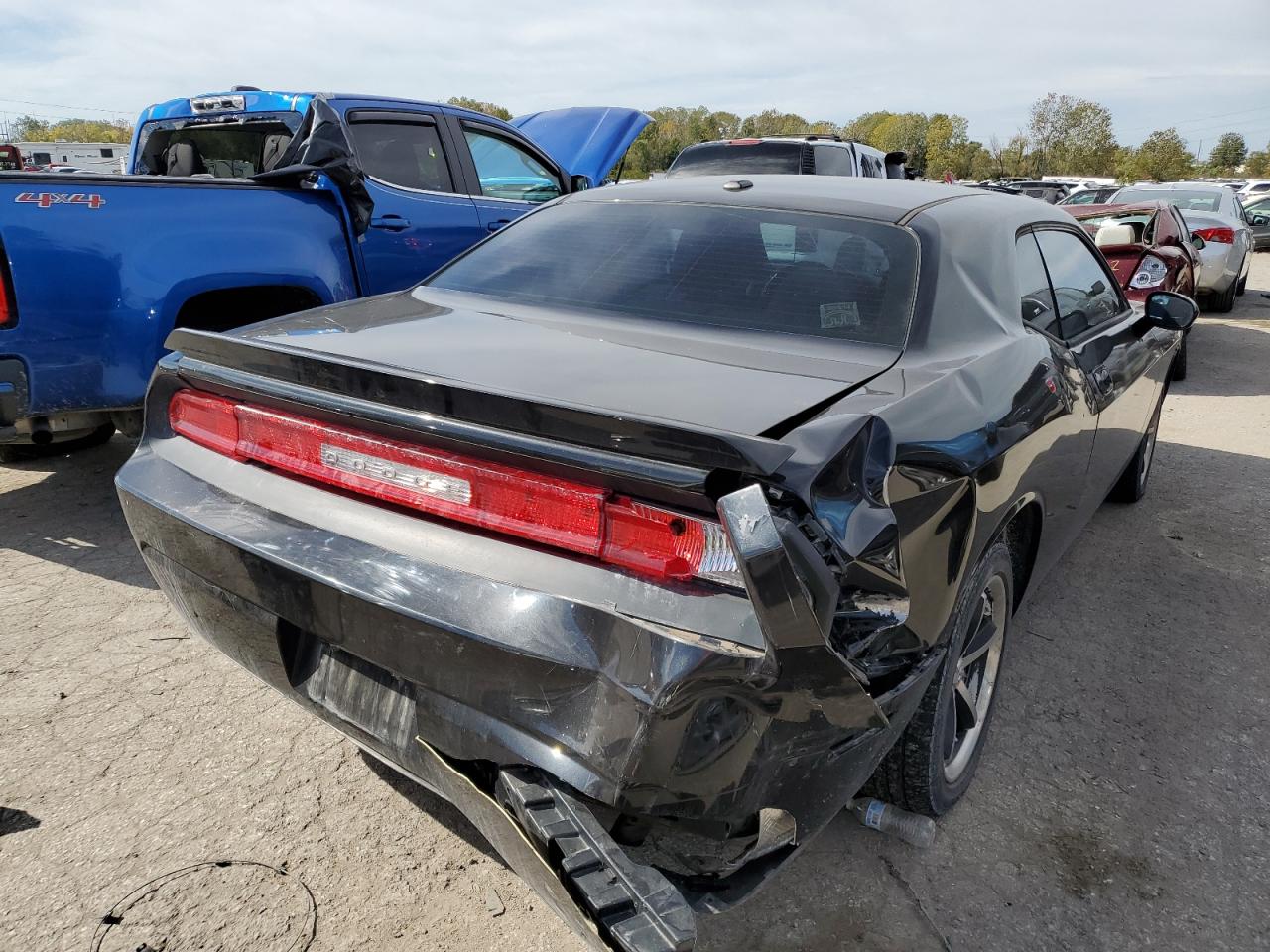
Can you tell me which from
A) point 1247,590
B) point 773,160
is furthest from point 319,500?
point 773,160

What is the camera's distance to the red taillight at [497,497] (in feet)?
5.22

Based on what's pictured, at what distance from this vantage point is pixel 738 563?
146 centimetres

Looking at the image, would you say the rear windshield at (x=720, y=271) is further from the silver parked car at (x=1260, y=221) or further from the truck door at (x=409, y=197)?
the silver parked car at (x=1260, y=221)

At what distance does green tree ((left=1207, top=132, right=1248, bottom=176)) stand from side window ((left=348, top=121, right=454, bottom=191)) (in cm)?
9986

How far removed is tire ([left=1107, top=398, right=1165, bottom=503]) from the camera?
478cm

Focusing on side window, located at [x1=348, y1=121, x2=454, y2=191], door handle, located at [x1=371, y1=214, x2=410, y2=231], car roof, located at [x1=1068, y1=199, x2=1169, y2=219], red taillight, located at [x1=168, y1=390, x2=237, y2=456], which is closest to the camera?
red taillight, located at [x1=168, y1=390, x2=237, y2=456]

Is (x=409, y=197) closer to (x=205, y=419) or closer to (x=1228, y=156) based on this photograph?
(x=205, y=419)

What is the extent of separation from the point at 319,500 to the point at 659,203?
1.58 m

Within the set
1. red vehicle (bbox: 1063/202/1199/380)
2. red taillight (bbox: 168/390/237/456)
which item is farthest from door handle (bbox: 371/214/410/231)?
red vehicle (bbox: 1063/202/1199/380)

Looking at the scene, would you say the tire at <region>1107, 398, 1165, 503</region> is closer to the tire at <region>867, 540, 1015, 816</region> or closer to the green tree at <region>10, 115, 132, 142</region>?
the tire at <region>867, 540, 1015, 816</region>

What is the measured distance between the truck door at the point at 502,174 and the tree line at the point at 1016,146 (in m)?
44.9

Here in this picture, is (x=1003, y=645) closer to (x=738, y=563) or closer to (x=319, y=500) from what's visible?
(x=738, y=563)

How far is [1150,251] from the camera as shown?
26.6 ft

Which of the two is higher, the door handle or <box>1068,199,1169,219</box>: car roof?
the door handle
